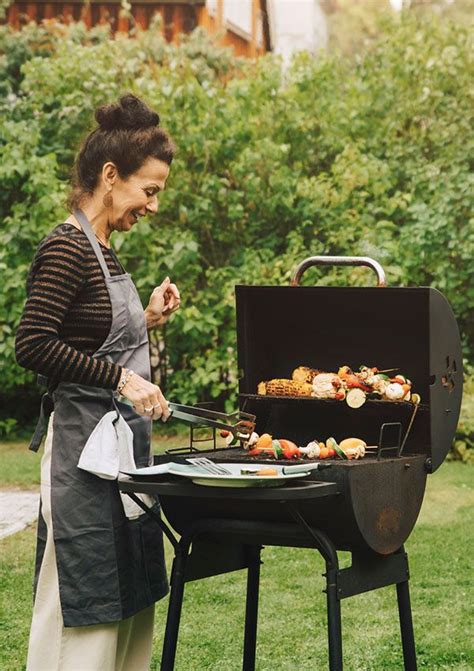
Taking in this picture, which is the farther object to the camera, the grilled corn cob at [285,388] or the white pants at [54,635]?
the grilled corn cob at [285,388]

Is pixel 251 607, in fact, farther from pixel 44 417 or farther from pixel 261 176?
pixel 261 176

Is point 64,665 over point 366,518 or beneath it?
beneath

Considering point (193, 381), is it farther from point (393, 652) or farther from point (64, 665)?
point (64, 665)

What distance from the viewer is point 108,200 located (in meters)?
3.44

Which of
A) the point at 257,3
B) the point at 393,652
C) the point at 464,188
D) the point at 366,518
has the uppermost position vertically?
the point at 257,3

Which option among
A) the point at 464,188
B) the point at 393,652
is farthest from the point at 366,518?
the point at 464,188

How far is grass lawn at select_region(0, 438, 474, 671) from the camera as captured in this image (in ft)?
15.4

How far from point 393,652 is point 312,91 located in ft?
20.1

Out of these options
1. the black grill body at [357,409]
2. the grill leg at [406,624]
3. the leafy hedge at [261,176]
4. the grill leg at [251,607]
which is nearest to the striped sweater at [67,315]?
the black grill body at [357,409]

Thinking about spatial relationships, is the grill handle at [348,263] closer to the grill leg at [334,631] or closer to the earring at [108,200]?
the earring at [108,200]

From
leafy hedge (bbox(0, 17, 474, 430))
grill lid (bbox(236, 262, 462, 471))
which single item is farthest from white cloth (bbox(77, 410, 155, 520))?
leafy hedge (bbox(0, 17, 474, 430))

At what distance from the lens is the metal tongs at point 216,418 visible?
10.9 feet

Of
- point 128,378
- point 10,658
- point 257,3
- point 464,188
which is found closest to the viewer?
point 128,378

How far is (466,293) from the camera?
955cm
